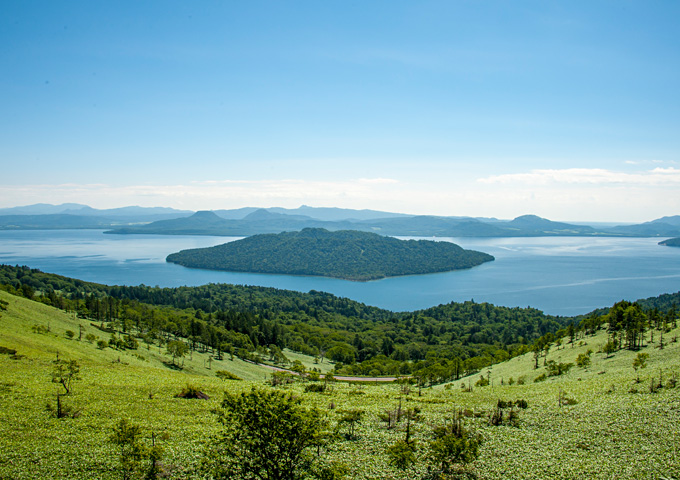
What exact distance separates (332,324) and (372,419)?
338ft

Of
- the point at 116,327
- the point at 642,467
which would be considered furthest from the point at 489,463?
the point at 116,327

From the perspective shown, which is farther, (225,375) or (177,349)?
(177,349)

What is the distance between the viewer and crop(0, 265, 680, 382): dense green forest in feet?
232

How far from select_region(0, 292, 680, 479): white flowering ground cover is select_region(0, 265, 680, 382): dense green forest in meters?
16.0

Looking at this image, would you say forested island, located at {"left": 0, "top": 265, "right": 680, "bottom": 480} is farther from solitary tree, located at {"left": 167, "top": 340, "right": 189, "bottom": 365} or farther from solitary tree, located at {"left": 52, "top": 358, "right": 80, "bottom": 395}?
solitary tree, located at {"left": 167, "top": 340, "right": 189, "bottom": 365}

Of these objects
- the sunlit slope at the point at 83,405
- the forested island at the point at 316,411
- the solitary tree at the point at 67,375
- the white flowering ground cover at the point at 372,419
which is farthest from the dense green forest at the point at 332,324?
the solitary tree at the point at 67,375

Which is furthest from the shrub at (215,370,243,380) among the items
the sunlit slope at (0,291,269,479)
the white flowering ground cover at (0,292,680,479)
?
the white flowering ground cover at (0,292,680,479)

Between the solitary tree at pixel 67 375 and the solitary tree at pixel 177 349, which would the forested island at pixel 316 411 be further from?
the solitary tree at pixel 177 349

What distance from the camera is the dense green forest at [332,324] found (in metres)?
70.8

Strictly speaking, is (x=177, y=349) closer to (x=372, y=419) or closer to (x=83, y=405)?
(x=83, y=405)

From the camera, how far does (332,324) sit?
13425 centimetres

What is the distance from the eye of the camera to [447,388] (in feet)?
172

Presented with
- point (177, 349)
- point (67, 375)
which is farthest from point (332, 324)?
point (67, 375)

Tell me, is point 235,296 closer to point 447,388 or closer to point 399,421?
point 447,388
